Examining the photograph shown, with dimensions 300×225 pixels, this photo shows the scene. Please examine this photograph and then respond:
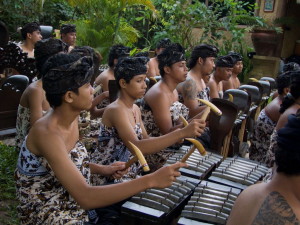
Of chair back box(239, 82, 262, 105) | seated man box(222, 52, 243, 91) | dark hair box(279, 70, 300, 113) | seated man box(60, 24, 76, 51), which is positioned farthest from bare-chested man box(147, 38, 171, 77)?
dark hair box(279, 70, 300, 113)

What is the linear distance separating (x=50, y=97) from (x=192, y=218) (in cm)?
118

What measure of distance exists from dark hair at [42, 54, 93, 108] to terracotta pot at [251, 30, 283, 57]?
10.6 meters

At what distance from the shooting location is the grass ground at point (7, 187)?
365 centimetres

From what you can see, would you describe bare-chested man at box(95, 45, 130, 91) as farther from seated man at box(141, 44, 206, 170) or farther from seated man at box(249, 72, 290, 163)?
seated man at box(249, 72, 290, 163)

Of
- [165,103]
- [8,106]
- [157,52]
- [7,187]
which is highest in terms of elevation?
[165,103]

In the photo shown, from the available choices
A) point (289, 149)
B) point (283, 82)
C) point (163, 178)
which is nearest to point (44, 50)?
point (163, 178)

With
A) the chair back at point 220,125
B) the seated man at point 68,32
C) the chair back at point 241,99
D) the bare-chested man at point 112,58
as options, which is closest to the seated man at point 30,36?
the seated man at point 68,32

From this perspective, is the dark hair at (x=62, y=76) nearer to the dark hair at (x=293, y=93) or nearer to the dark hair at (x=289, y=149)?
the dark hair at (x=289, y=149)

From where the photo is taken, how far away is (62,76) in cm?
235

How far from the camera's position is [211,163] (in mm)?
3271

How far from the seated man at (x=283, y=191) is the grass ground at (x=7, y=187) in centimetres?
260

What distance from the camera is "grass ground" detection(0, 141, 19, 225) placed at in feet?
12.0

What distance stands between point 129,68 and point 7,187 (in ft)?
6.45

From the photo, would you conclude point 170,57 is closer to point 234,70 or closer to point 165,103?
point 165,103
